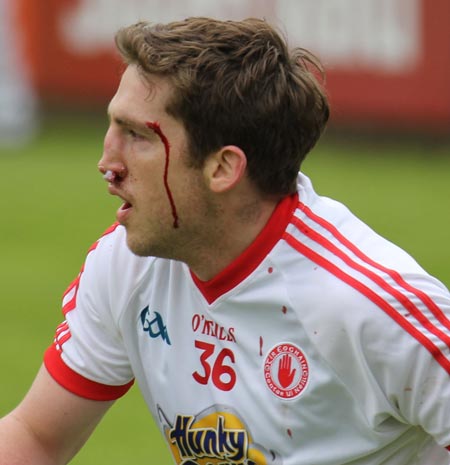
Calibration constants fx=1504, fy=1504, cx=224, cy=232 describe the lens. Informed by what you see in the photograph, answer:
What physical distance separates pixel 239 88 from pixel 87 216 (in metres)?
9.15

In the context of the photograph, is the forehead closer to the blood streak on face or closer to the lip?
the blood streak on face

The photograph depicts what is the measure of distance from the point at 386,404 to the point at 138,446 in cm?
383

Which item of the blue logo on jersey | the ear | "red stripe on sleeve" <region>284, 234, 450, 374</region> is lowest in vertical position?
the blue logo on jersey

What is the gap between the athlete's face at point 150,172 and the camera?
4.39 metres

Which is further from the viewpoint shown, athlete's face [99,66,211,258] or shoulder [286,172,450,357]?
athlete's face [99,66,211,258]

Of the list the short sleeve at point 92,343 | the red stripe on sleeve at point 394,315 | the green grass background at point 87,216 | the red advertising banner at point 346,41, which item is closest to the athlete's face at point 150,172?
the short sleeve at point 92,343

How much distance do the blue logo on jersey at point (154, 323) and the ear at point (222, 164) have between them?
465mm

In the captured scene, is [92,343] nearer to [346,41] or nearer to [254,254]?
[254,254]

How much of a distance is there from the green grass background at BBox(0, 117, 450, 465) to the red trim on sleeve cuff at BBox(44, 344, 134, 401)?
288cm

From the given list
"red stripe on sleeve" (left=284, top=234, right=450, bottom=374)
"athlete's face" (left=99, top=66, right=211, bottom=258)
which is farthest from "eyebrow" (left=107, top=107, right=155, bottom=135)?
"red stripe on sleeve" (left=284, top=234, right=450, bottom=374)

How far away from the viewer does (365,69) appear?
16.7 m

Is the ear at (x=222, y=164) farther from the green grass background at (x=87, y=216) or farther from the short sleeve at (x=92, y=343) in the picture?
the green grass background at (x=87, y=216)

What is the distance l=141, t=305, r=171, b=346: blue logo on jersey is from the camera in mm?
4648

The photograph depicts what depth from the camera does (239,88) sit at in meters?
4.38
